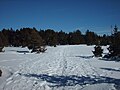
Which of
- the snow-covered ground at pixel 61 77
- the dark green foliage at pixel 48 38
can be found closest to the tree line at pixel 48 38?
the dark green foliage at pixel 48 38

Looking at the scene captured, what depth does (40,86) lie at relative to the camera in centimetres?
1095

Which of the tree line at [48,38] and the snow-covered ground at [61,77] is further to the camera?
the tree line at [48,38]

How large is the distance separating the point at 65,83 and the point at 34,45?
3368 cm

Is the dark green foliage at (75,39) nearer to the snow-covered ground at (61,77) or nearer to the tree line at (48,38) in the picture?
the tree line at (48,38)

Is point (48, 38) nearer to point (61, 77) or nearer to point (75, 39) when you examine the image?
point (75, 39)

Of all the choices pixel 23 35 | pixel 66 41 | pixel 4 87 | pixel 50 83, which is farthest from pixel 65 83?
pixel 66 41

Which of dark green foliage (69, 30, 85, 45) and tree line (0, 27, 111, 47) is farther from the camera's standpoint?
dark green foliage (69, 30, 85, 45)

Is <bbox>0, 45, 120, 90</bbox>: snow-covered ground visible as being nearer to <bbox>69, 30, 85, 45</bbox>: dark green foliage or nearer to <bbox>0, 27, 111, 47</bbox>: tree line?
<bbox>0, 27, 111, 47</bbox>: tree line

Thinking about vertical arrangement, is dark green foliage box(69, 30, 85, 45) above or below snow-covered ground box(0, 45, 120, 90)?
above

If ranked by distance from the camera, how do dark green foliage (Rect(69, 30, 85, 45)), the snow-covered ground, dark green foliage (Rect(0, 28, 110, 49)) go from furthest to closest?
dark green foliage (Rect(69, 30, 85, 45))
dark green foliage (Rect(0, 28, 110, 49))
the snow-covered ground

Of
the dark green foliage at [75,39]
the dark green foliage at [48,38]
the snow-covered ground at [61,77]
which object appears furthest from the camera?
the dark green foliage at [75,39]

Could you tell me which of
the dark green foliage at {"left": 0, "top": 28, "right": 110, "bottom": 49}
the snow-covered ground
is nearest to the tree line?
the dark green foliage at {"left": 0, "top": 28, "right": 110, "bottom": 49}

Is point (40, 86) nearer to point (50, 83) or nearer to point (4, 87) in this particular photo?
point (50, 83)

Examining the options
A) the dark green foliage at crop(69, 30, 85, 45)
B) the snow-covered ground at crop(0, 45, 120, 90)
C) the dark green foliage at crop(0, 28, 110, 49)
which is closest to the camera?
the snow-covered ground at crop(0, 45, 120, 90)
